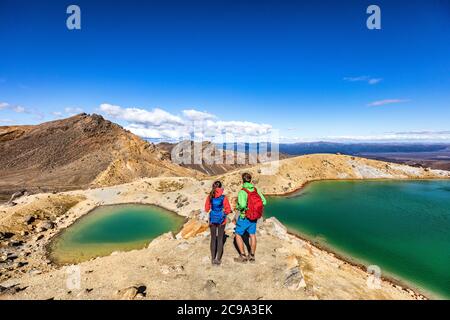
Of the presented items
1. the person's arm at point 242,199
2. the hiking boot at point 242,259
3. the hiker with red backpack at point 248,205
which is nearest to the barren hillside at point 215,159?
the hiking boot at point 242,259

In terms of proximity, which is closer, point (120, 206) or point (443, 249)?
point (443, 249)

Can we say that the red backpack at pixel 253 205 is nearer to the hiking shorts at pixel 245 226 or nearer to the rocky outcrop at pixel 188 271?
the hiking shorts at pixel 245 226

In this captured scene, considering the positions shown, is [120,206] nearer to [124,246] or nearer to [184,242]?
[124,246]

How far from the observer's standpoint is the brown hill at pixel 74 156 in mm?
56450

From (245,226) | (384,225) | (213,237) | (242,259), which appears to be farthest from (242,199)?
(384,225)

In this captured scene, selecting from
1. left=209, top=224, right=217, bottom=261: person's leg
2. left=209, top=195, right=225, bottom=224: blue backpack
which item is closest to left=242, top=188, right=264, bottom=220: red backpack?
left=209, top=195, right=225, bottom=224: blue backpack

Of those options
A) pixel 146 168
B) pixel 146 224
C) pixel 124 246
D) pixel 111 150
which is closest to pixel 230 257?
pixel 124 246

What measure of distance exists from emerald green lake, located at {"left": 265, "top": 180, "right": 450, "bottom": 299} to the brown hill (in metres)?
38.0

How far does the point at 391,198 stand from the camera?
39.2 meters

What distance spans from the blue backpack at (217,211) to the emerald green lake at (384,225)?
1298 centimetres

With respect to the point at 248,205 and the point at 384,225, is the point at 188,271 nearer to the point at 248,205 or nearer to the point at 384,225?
the point at 248,205

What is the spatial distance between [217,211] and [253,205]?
1.42m

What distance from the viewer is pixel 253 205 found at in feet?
30.7

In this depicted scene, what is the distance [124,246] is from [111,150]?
5793cm
